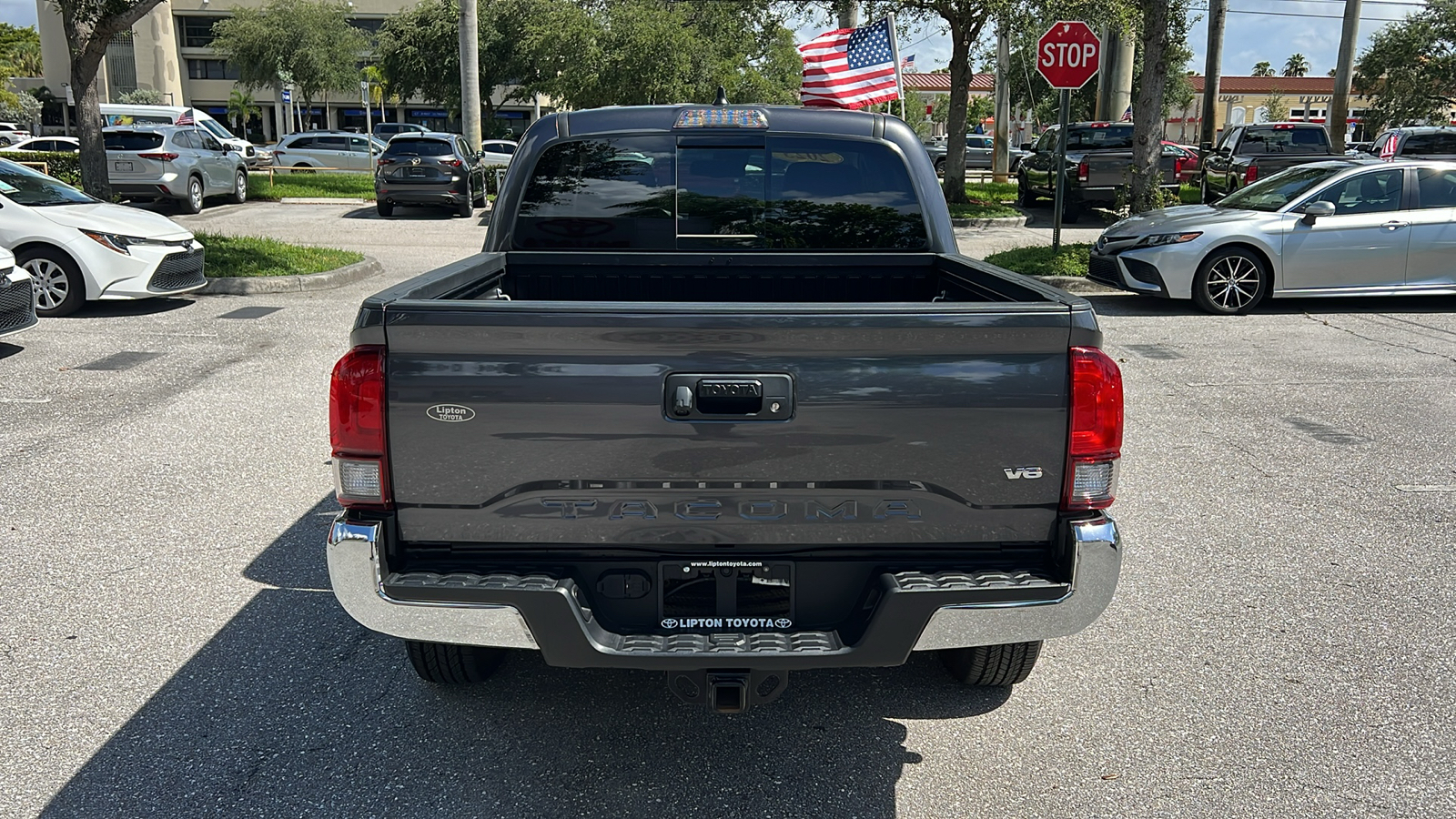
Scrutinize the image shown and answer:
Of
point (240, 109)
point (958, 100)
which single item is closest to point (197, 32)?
point (240, 109)

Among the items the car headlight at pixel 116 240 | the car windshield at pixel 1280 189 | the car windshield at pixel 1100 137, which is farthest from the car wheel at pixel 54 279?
the car windshield at pixel 1100 137

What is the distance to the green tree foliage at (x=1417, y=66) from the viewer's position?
143 feet

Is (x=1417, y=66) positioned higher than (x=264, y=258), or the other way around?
(x=1417, y=66)

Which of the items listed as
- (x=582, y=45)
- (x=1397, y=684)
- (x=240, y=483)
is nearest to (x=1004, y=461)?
(x=1397, y=684)

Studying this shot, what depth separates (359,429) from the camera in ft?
9.90

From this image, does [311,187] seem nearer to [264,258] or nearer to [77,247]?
[264,258]

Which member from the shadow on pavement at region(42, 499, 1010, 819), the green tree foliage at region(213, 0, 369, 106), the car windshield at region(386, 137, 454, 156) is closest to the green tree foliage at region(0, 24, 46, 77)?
the green tree foliage at region(213, 0, 369, 106)

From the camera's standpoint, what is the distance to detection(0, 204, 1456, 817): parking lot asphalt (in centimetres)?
345

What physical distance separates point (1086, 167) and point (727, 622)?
20204mm

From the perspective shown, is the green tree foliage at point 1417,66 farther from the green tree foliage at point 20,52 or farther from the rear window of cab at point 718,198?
the green tree foliage at point 20,52

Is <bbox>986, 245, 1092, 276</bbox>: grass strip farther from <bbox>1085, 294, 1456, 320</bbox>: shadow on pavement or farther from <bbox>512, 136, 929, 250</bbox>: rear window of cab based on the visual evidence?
<bbox>512, 136, 929, 250</bbox>: rear window of cab

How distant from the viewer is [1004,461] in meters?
3.08

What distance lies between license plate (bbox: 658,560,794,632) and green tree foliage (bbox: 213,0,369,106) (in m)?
62.4

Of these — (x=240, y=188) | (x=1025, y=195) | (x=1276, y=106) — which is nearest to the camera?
(x=240, y=188)
